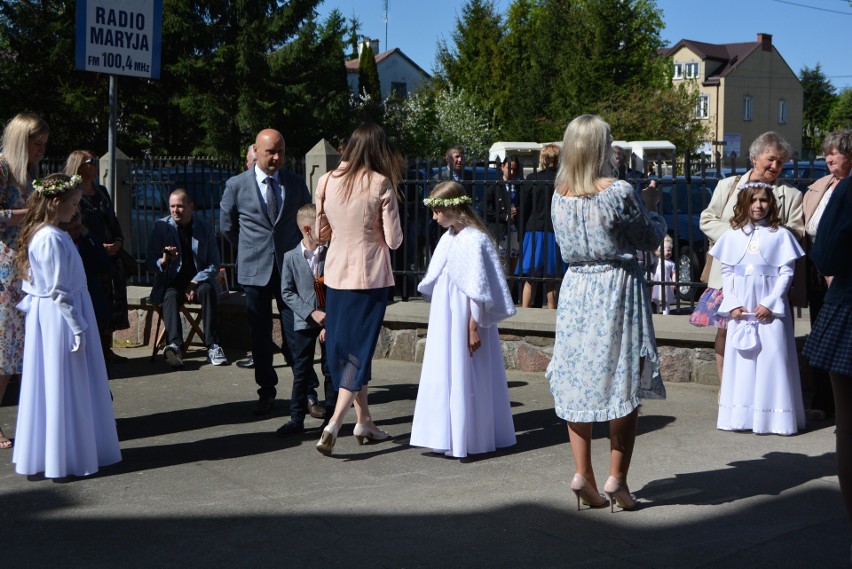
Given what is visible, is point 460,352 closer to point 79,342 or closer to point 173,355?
point 79,342

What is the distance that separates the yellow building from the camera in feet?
236

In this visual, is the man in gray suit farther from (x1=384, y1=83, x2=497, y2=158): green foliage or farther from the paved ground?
(x1=384, y1=83, x2=497, y2=158): green foliage

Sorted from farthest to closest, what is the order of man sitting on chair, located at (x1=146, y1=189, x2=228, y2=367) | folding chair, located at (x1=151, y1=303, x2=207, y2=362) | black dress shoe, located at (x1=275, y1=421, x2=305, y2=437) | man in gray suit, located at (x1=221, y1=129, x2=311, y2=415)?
folding chair, located at (x1=151, y1=303, x2=207, y2=362) < man sitting on chair, located at (x1=146, y1=189, x2=228, y2=367) < man in gray suit, located at (x1=221, y1=129, x2=311, y2=415) < black dress shoe, located at (x1=275, y1=421, x2=305, y2=437)

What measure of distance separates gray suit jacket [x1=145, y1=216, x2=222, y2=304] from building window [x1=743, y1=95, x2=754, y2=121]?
6910 centimetres

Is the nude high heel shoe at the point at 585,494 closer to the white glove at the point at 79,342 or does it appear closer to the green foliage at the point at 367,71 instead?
the white glove at the point at 79,342

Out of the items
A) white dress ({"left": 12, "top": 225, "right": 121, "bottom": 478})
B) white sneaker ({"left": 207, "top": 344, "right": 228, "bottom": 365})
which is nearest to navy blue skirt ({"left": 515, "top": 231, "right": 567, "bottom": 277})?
white sneaker ({"left": 207, "top": 344, "right": 228, "bottom": 365})

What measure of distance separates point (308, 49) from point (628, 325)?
32576mm

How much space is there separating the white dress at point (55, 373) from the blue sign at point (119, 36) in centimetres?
266

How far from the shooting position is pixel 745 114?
73812 millimetres

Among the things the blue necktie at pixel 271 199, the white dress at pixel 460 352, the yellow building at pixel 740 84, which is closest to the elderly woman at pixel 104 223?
the blue necktie at pixel 271 199

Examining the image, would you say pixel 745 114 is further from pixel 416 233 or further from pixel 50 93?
pixel 416 233

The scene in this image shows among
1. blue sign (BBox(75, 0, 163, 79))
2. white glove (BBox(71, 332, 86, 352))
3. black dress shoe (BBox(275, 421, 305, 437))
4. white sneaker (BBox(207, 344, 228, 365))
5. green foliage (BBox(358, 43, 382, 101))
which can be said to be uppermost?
green foliage (BBox(358, 43, 382, 101))

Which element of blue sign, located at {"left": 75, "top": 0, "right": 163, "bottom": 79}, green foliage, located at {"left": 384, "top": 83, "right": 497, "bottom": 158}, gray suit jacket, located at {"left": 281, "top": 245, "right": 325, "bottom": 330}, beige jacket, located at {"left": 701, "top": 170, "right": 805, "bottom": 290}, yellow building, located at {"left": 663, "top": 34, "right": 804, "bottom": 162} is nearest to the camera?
gray suit jacket, located at {"left": 281, "top": 245, "right": 325, "bottom": 330}

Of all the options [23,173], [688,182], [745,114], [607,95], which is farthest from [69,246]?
[745,114]
